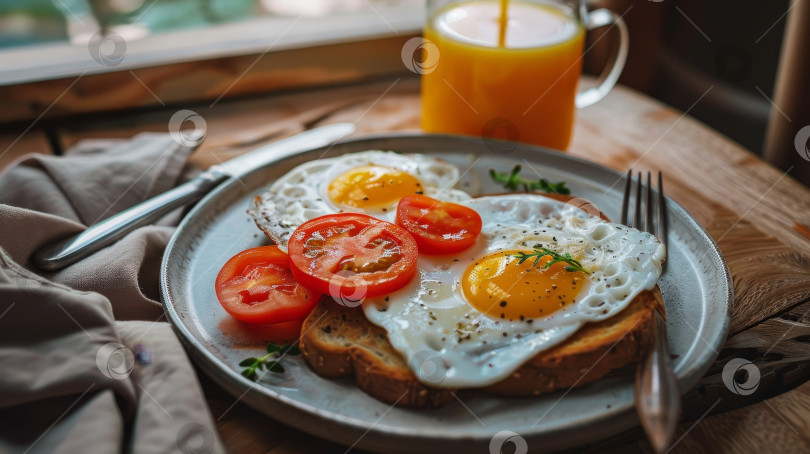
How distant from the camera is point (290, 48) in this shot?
3.44 metres

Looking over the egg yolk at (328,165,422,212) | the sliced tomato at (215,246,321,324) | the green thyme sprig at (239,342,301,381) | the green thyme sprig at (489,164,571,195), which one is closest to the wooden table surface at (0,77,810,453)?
the green thyme sprig at (239,342,301,381)

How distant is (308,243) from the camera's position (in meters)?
1.94

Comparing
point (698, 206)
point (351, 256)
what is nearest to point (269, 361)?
point (351, 256)

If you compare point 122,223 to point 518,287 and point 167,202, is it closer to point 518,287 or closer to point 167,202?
point 167,202

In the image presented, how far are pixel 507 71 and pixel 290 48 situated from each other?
4.27 feet

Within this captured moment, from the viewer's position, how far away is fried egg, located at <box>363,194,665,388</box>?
1641 millimetres

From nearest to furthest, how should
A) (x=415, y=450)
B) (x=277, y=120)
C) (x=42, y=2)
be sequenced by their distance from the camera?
(x=415, y=450)
(x=277, y=120)
(x=42, y=2)

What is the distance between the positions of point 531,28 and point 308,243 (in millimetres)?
1423

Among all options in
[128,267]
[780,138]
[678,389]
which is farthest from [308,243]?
[780,138]

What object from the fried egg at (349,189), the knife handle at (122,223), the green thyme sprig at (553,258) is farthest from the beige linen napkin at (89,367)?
the green thyme sprig at (553,258)

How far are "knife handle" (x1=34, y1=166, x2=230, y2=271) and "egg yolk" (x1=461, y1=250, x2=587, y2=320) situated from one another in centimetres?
110

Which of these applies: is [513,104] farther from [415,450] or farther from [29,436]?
[29,436]

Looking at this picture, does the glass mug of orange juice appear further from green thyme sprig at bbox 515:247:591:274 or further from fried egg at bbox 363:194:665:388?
green thyme sprig at bbox 515:247:591:274

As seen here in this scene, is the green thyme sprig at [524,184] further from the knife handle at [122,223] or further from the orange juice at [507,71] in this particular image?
the knife handle at [122,223]
